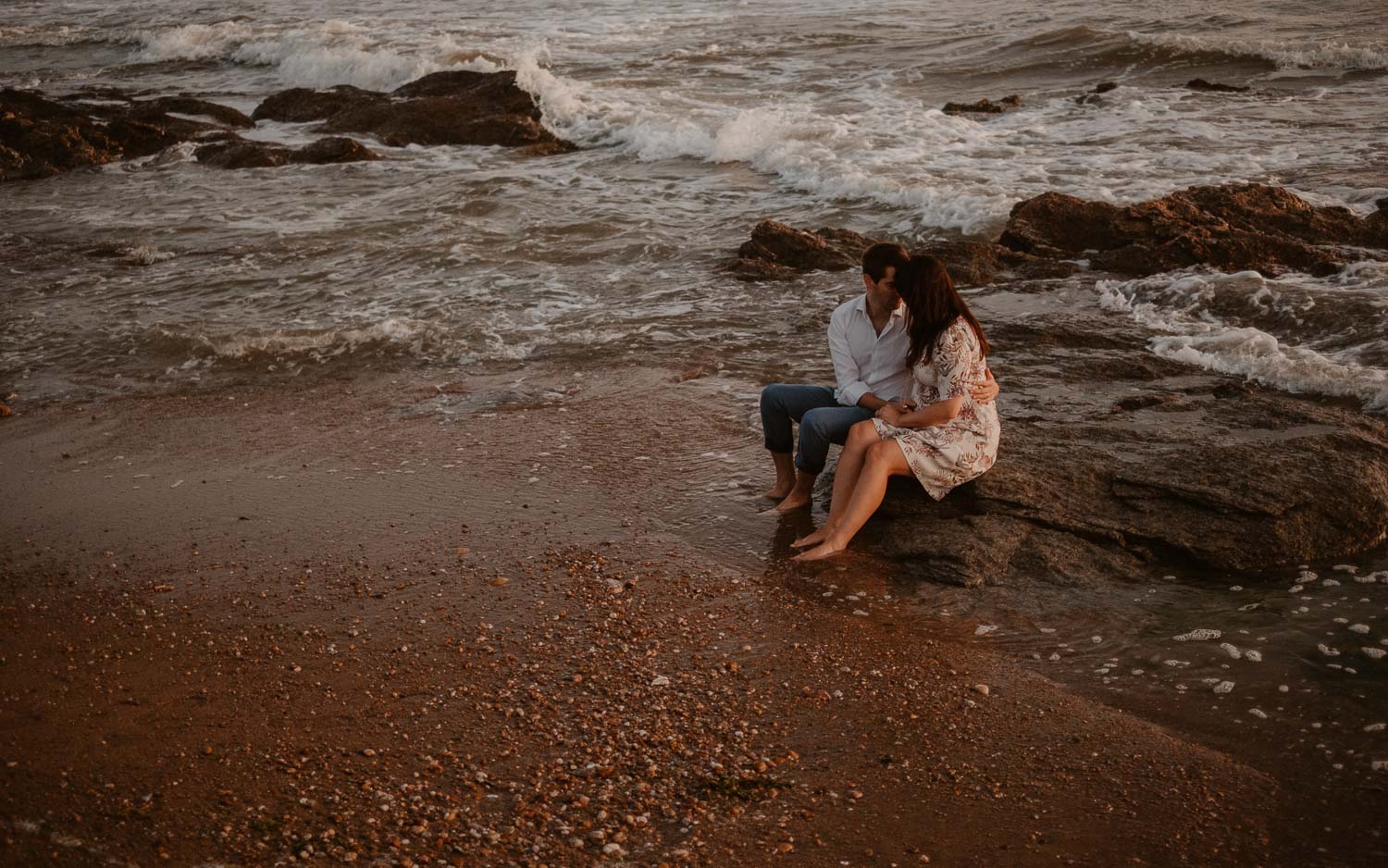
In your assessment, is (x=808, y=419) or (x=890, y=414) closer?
(x=890, y=414)

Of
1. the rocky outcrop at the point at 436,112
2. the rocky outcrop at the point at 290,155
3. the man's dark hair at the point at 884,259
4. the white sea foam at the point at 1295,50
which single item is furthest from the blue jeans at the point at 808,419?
the white sea foam at the point at 1295,50

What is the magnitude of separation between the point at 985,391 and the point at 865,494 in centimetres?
83

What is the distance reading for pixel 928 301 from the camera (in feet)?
18.8

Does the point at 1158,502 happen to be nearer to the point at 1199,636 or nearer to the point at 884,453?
the point at 1199,636

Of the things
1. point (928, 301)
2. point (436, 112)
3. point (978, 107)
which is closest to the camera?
point (928, 301)

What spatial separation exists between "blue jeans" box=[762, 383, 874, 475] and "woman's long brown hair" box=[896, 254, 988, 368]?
1.92 feet

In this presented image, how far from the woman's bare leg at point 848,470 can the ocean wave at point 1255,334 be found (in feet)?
11.1

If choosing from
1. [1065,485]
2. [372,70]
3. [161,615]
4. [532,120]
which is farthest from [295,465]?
[372,70]

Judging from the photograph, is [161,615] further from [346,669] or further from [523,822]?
[523,822]

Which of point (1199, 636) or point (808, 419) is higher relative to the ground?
point (808, 419)

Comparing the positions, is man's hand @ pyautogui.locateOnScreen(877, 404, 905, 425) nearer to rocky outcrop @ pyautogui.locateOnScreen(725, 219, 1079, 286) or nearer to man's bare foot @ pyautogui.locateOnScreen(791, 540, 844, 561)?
man's bare foot @ pyautogui.locateOnScreen(791, 540, 844, 561)

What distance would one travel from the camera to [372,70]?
81.4 ft

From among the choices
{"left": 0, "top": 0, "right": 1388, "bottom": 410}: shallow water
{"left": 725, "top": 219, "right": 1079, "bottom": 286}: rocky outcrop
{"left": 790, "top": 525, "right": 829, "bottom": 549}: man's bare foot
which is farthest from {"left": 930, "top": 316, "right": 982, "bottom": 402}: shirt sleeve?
{"left": 725, "top": 219, "right": 1079, "bottom": 286}: rocky outcrop

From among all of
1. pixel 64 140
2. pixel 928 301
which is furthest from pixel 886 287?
pixel 64 140
